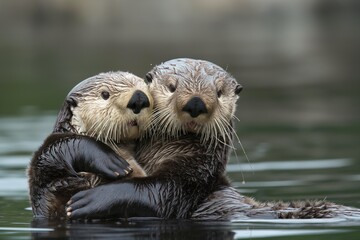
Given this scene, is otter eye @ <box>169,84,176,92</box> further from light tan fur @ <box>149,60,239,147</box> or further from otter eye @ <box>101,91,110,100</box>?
otter eye @ <box>101,91,110,100</box>

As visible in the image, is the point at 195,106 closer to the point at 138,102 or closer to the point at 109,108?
the point at 138,102

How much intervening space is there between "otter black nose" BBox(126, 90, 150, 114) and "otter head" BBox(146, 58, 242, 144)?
149 millimetres

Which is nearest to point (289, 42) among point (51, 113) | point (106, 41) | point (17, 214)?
point (106, 41)

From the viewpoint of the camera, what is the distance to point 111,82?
6.71 metres

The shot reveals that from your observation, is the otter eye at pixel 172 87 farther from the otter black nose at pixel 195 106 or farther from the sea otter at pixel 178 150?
the otter black nose at pixel 195 106

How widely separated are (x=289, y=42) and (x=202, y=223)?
1179 inches

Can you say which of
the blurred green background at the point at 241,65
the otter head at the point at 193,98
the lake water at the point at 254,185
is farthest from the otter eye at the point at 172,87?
the blurred green background at the point at 241,65

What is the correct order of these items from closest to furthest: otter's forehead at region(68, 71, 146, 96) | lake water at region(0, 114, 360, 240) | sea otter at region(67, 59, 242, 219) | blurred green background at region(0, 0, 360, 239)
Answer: lake water at region(0, 114, 360, 240) → sea otter at region(67, 59, 242, 219) → otter's forehead at region(68, 71, 146, 96) → blurred green background at region(0, 0, 360, 239)

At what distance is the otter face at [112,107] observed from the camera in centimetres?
655

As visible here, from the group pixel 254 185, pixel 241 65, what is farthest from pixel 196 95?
pixel 241 65

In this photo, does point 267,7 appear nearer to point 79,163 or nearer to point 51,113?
point 51,113

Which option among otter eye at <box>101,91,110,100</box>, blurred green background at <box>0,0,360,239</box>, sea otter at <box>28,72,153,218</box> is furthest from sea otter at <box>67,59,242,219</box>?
blurred green background at <box>0,0,360,239</box>

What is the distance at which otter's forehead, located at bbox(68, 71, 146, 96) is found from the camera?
21.9 ft

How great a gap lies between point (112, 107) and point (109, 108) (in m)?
0.02
